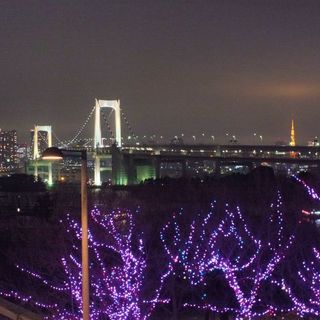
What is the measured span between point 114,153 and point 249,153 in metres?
9.85

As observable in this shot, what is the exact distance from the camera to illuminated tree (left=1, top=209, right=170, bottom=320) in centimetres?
844

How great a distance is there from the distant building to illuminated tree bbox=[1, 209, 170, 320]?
59007 millimetres

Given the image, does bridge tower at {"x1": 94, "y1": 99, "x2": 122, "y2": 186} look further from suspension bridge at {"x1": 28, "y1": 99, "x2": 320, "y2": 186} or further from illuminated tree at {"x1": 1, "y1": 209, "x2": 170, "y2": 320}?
illuminated tree at {"x1": 1, "y1": 209, "x2": 170, "y2": 320}

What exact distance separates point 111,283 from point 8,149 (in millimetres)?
69295

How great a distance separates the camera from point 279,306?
9500 millimetres

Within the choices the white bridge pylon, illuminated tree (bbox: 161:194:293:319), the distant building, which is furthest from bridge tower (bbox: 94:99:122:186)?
illuminated tree (bbox: 161:194:293:319)

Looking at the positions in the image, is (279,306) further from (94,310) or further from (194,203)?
(194,203)

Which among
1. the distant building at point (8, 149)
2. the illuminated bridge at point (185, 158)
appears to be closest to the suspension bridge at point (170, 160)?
the illuminated bridge at point (185, 158)

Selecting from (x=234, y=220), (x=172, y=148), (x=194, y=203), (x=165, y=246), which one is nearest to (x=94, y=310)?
(x=165, y=246)

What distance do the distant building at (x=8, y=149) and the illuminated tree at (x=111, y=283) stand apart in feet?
194

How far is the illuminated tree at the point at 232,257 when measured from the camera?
365 inches

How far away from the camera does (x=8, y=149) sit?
75.5 meters

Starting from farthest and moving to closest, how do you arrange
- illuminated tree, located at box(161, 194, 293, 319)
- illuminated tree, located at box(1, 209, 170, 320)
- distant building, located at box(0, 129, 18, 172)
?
distant building, located at box(0, 129, 18, 172) < illuminated tree, located at box(161, 194, 293, 319) < illuminated tree, located at box(1, 209, 170, 320)

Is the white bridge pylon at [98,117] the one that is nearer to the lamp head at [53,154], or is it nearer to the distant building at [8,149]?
the distant building at [8,149]
